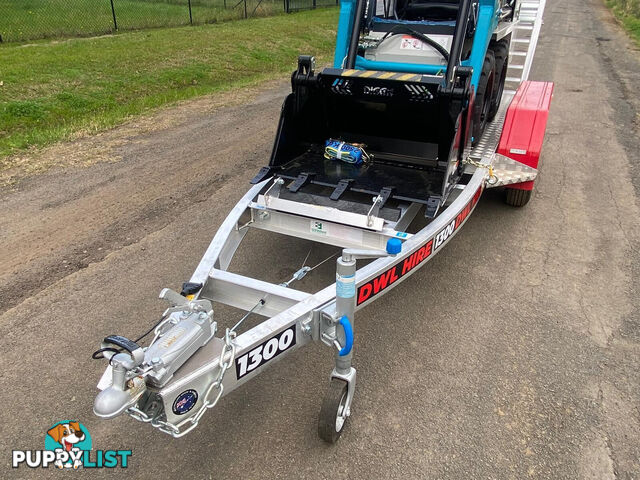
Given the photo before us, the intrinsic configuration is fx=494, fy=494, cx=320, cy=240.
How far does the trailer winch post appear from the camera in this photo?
2.36m

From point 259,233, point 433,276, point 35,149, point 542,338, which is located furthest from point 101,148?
point 542,338

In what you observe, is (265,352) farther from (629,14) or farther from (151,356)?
(629,14)

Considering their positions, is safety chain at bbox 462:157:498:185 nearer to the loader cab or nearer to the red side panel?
the loader cab

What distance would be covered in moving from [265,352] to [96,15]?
1821 cm

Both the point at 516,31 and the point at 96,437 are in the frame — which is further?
the point at 516,31

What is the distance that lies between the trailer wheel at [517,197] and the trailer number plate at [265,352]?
3.76 m

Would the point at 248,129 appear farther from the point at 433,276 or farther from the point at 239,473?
the point at 239,473

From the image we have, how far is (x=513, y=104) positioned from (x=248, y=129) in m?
4.29

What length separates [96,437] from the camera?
2.77 m

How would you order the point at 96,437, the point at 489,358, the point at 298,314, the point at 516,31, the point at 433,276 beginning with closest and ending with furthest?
the point at 298,314
the point at 96,437
the point at 489,358
the point at 433,276
the point at 516,31

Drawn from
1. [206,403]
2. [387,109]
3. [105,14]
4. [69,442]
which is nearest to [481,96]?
[387,109]

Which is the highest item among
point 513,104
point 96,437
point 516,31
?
point 516,31

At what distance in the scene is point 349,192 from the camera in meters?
4.20

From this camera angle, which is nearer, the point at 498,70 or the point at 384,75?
the point at 384,75
